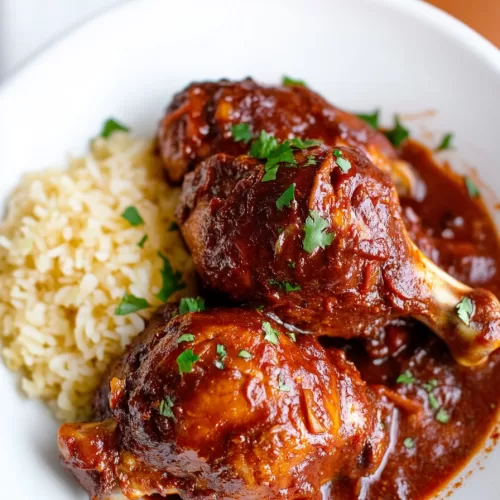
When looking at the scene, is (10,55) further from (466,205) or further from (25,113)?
(466,205)

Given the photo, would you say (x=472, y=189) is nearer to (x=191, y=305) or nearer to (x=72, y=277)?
(x=191, y=305)

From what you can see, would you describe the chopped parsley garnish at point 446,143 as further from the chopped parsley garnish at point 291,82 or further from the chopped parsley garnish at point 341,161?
the chopped parsley garnish at point 341,161

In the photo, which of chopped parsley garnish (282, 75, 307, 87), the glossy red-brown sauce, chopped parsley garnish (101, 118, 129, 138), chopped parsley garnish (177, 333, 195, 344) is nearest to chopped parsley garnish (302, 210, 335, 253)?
chopped parsley garnish (177, 333, 195, 344)

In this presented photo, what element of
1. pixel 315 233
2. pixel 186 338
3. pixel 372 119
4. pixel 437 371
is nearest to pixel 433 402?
pixel 437 371

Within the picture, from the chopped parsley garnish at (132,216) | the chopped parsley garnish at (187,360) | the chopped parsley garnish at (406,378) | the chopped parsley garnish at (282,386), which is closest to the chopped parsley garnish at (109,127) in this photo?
the chopped parsley garnish at (132,216)

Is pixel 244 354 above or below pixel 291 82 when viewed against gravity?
below

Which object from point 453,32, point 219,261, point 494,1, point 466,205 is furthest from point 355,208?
point 494,1

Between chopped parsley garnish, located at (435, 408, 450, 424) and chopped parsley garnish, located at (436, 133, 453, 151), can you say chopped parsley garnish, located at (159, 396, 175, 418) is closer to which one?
chopped parsley garnish, located at (435, 408, 450, 424)
